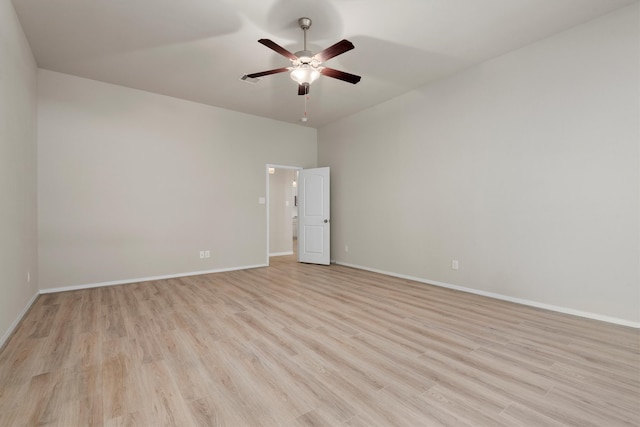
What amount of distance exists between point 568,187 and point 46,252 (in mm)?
6800

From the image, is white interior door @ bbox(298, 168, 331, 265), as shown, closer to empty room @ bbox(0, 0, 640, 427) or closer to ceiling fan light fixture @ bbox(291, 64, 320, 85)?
empty room @ bbox(0, 0, 640, 427)

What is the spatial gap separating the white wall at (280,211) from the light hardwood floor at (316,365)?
159 inches

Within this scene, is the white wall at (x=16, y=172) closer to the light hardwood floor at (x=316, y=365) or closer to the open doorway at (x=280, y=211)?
the light hardwood floor at (x=316, y=365)

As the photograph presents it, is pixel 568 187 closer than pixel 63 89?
Yes

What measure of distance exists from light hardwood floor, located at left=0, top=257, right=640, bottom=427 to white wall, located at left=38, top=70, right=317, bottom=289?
3.54ft

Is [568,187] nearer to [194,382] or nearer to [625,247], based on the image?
[625,247]

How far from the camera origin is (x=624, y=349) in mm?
2414

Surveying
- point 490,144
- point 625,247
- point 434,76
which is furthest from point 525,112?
point 625,247

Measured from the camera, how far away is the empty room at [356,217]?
6.32ft

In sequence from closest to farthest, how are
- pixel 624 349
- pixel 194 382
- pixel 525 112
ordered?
pixel 194 382 < pixel 624 349 < pixel 525 112

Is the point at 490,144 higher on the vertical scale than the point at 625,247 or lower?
higher

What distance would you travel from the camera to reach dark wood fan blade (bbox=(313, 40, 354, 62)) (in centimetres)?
257

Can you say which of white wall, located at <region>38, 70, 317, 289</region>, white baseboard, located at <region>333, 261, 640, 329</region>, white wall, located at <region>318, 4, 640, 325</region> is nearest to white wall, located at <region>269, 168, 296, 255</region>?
white wall, located at <region>38, 70, 317, 289</region>

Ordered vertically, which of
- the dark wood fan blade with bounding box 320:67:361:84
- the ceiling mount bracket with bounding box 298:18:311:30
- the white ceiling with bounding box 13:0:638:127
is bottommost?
the dark wood fan blade with bounding box 320:67:361:84
